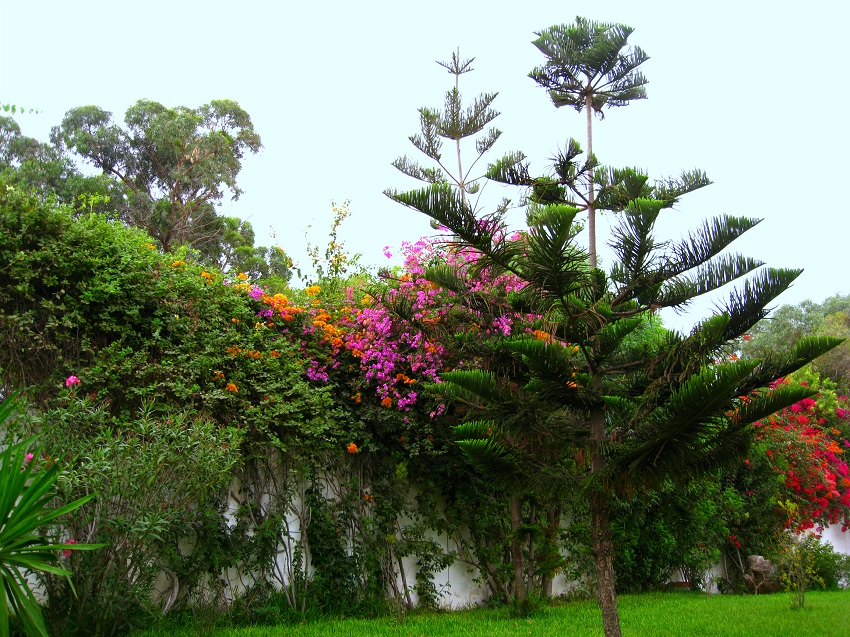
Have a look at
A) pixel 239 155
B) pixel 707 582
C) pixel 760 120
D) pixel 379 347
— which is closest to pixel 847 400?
pixel 707 582

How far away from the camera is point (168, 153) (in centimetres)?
1703

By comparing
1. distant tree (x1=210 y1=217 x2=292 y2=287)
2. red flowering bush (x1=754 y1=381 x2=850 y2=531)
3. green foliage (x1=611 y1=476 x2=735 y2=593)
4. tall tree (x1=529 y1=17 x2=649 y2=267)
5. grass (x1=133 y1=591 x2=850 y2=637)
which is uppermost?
distant tree (x1=210 y1=217 x2=292 y2=287)

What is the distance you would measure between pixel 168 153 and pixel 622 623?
50.0ft

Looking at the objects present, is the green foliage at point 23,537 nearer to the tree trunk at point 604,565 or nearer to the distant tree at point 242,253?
the tree trunk at point 604,565

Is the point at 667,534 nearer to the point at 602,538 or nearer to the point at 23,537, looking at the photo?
the point at 602,538

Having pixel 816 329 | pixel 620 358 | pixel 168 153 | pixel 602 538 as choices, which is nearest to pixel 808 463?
pixel 620 358

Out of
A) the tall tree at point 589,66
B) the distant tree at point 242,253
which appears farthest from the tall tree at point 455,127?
the distant tree at point 242,253

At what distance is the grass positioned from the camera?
508 centimetres

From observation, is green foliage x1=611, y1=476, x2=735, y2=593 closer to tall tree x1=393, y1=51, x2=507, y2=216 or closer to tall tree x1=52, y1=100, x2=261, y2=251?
tall tree x1=393, y1=51, x2=507, y2=216

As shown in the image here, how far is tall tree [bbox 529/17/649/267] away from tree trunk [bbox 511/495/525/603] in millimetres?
2876

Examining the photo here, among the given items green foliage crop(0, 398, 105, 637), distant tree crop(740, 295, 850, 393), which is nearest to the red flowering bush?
distant tree crop(740, 295, 850, 393)

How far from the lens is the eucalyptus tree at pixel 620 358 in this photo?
13.8 feet

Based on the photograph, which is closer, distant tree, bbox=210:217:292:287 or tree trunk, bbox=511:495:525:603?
tree trunk, bbox=511:495:525:603

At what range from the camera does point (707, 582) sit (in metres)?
10.2
